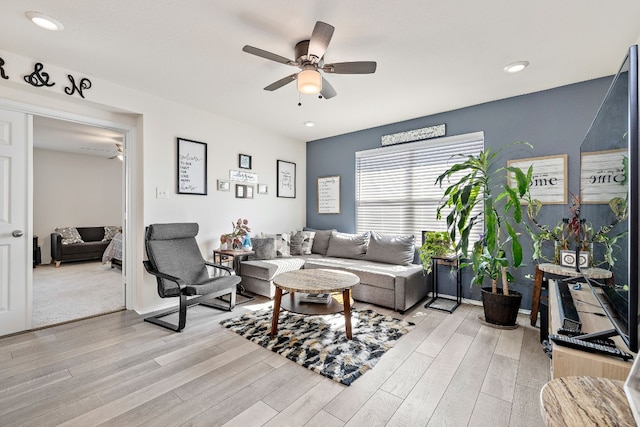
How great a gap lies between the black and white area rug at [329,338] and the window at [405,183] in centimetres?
158

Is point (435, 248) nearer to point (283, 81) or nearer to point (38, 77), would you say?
point (283, 81)

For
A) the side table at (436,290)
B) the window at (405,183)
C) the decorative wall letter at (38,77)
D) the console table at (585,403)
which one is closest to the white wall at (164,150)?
the decorative wall letter at (38,77)

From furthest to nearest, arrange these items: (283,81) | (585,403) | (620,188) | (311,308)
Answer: (311,308)
(283,81)
(620,188)
(585,403)

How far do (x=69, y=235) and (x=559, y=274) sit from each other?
819 centimetres

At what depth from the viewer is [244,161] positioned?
4348mm

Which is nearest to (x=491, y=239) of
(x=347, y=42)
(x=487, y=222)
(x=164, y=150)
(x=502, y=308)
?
(x=487, y=222)

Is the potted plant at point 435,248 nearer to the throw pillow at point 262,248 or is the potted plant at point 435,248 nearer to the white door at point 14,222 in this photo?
the throw pillow at point 262,248

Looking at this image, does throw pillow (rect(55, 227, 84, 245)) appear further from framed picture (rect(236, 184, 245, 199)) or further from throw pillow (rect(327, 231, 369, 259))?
throw pillow (rect(327, 231, 369, 259))

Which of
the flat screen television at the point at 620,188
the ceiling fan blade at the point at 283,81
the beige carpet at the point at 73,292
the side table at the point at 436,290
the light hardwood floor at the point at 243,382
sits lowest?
the light hardwood floor at the point at 243,382

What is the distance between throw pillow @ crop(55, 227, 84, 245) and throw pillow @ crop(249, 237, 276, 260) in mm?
4641

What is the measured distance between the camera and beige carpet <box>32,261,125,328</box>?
126 inches

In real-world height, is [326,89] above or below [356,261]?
above

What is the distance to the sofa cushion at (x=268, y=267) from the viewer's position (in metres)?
3.74

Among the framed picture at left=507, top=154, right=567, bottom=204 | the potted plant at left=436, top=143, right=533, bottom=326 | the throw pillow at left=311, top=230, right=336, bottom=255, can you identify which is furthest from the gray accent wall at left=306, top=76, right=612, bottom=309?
the throw pillow at left=311, top=230, right=336, bottom=255
